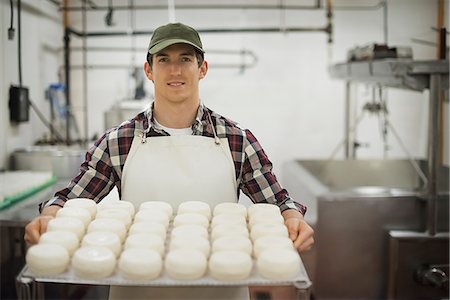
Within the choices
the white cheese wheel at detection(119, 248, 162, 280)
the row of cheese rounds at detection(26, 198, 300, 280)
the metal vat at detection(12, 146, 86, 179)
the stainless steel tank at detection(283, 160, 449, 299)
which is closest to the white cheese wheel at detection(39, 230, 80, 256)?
the row of cheese rounds at detection(26, 198, 300, 280)

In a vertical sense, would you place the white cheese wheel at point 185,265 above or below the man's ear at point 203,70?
below

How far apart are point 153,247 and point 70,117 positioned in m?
1.24

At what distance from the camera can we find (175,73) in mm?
942

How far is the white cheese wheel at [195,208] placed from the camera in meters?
1.03

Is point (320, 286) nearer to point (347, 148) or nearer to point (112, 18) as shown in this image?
point (347, 148)

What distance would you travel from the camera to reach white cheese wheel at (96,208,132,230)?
994mm

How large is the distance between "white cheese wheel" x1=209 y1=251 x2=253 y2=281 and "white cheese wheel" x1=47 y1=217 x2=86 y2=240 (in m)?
0.28

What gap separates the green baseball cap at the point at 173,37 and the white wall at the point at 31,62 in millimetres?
397

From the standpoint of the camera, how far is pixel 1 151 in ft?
4.58

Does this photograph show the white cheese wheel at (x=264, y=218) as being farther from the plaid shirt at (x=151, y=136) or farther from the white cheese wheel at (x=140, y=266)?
the white cheese wheel at (x=140, y=266)

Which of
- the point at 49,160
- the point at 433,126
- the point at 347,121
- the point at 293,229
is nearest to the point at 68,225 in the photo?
the point at 293,229

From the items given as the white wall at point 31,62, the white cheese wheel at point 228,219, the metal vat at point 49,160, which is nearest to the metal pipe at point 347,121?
the metal vat at point 49,160

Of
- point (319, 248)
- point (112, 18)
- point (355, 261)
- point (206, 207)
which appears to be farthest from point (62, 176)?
point (355, 261)

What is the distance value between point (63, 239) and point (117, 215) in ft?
0.40
